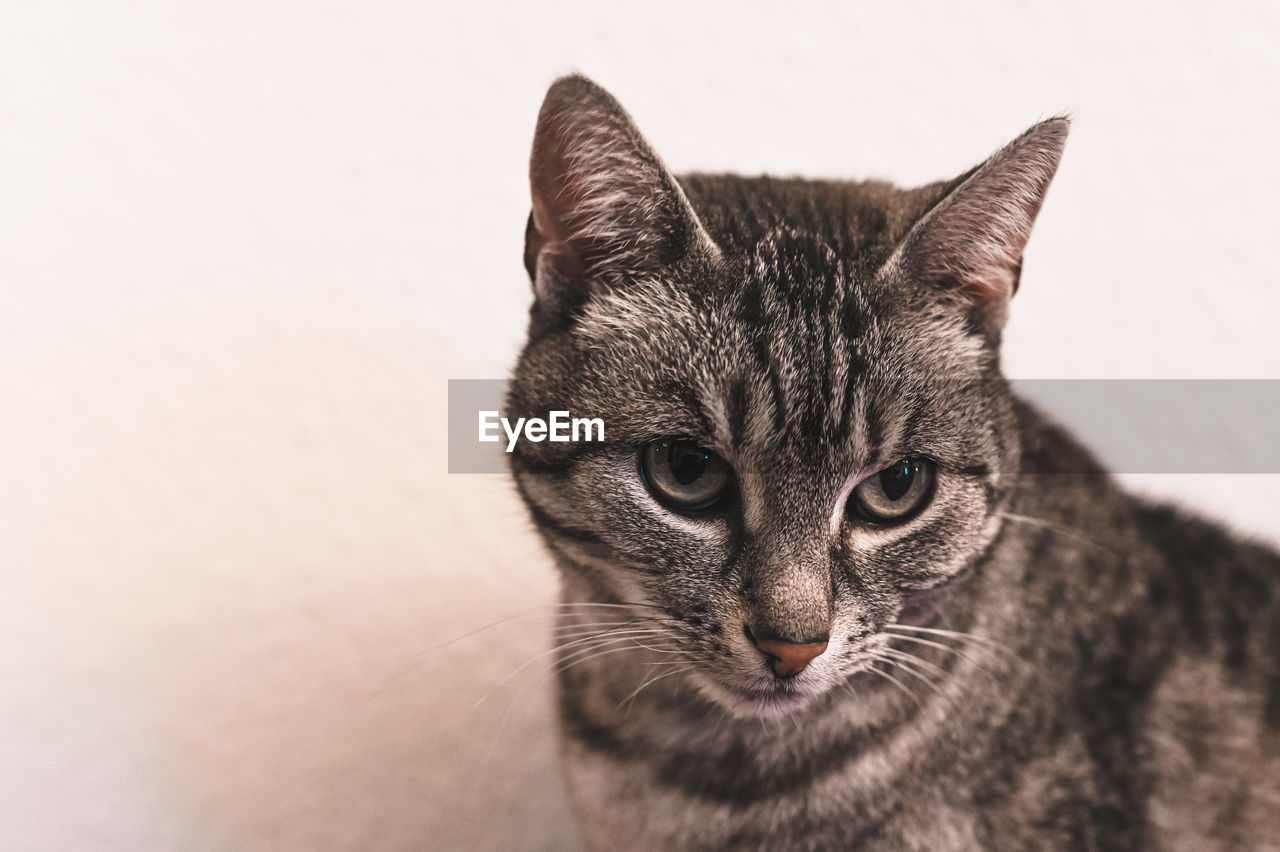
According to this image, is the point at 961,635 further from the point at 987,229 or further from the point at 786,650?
the point at 987,229

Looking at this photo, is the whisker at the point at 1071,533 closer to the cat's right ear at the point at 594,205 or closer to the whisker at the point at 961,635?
the whisker at the point at 961,635

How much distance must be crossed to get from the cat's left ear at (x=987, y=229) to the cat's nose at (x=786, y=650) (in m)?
0.34

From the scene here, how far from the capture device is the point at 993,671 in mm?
1024

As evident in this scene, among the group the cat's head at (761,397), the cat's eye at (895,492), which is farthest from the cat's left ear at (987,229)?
the cat's eye at (895,492)

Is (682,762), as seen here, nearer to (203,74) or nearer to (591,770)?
(591,770)

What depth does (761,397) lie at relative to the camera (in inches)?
34.2

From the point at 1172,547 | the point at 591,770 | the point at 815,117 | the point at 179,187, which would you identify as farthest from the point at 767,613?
the point at 179,187

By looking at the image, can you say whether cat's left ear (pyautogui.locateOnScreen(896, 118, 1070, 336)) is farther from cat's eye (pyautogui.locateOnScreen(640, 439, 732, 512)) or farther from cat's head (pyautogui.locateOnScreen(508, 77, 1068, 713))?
cat's eye (pyautogui.locateOnScreen(640, 439, 732, 512))

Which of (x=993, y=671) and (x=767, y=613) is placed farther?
(x=993, y=671)

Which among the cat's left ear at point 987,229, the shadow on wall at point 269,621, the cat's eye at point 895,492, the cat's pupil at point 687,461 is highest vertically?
the cat's left ear at point 987,229

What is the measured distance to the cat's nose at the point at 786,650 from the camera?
836mm

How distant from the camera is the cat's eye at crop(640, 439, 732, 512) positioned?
89cm

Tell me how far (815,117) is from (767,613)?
3.01ft

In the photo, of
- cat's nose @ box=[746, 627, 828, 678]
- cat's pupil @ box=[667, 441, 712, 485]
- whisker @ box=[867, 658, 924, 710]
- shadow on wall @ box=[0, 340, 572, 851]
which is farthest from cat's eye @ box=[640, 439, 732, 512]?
shadow on wall @ box=[0, 340, 572, 851]
